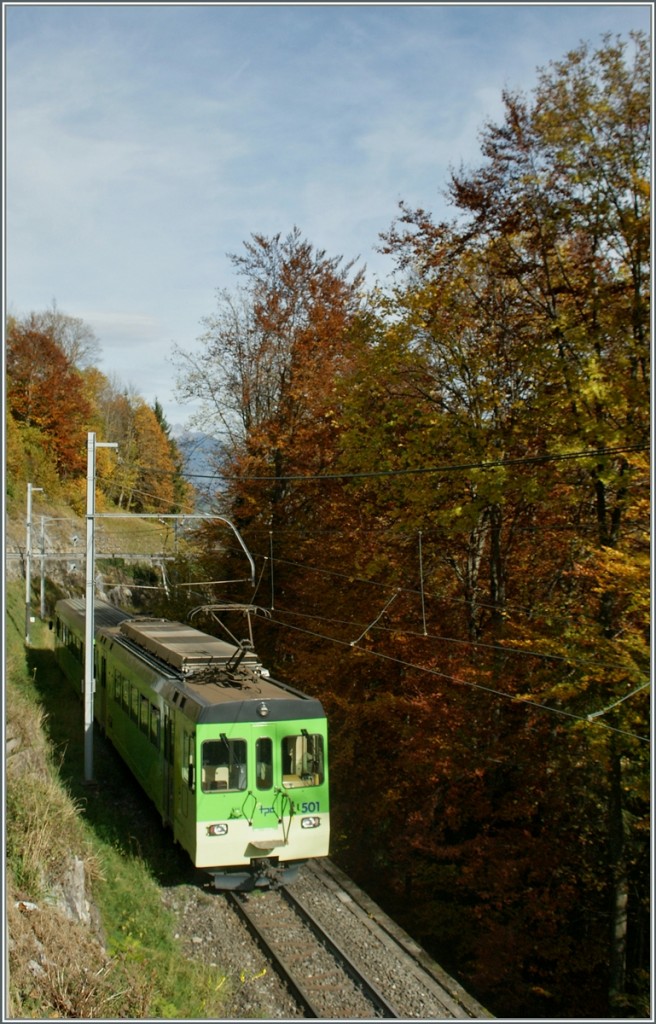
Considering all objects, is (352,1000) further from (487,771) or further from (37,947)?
(487,771)

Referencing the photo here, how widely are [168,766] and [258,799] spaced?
6.29ft

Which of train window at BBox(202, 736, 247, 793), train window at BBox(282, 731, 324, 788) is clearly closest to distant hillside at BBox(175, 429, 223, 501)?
train window at BBox(282, 731, 324, 788)

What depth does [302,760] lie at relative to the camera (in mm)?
12039

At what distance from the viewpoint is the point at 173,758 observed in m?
12.6

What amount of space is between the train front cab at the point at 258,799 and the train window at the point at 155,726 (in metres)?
1.99

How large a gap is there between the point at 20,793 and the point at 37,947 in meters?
3.36

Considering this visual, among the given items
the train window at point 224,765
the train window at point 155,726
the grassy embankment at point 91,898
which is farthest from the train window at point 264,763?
the train window at point 155,726

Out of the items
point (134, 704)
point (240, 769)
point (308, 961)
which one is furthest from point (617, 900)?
point (134, 704)

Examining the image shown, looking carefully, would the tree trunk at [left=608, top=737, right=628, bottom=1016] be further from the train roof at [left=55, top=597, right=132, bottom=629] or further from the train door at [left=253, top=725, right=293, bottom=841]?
the train roof at [left=55, top=597, right=132, bottom=629]

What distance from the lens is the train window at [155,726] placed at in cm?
1362

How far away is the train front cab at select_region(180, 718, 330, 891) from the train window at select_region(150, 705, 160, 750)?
199 cm

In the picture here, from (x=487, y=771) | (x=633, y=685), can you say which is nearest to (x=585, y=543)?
(x=633, y=685)

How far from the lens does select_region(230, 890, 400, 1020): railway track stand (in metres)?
9.34

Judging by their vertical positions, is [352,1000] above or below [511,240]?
below
